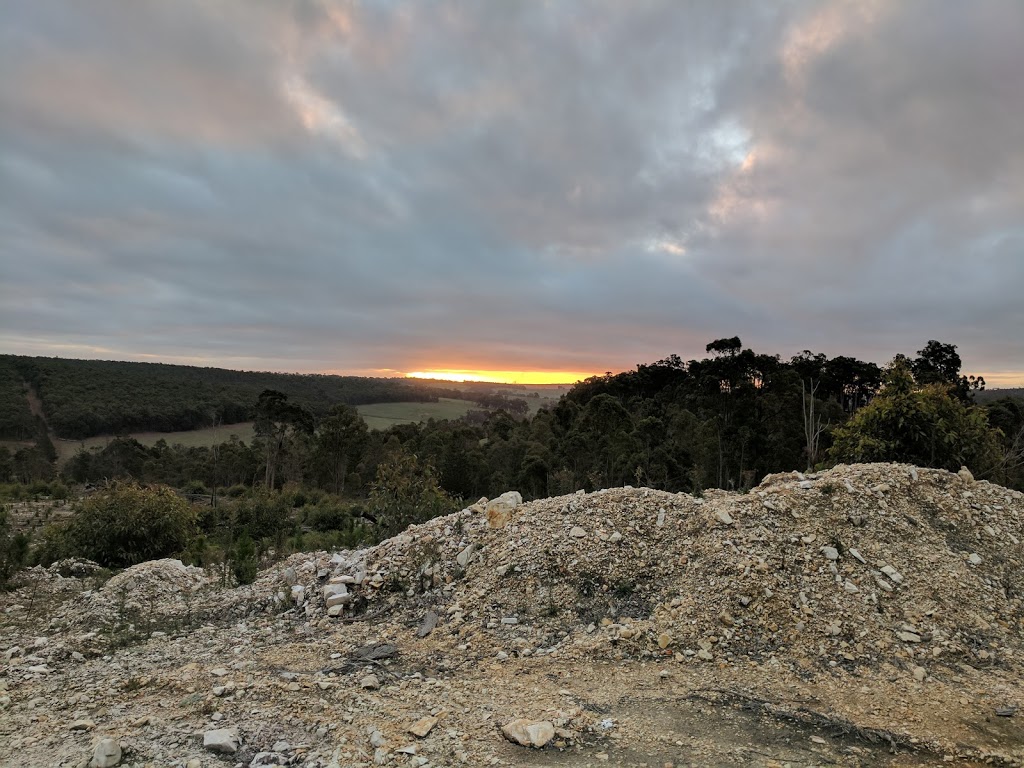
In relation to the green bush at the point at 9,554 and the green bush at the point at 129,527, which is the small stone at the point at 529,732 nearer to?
the green bush at the point at 9,554

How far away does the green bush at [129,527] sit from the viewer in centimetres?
1117

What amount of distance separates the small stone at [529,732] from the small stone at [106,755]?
9.07 feet

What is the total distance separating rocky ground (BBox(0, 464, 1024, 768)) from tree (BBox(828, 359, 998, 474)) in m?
3.24

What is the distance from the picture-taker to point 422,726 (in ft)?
13.9

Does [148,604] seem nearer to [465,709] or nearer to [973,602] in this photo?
[465,709]

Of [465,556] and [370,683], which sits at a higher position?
[465,556]

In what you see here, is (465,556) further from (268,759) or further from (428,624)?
(268,759)

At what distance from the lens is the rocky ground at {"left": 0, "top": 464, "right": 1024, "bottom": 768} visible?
4.10m

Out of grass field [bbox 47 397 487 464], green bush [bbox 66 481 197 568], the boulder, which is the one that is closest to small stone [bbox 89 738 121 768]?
the boulder

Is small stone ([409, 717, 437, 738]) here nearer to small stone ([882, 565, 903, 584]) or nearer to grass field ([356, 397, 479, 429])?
small stone ([882, 565, 903, 584])

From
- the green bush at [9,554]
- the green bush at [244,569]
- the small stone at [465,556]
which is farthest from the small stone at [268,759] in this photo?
the green bush at [9,554]

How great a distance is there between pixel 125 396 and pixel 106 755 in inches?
2675

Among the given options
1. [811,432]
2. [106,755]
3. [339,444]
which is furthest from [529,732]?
[339,444]

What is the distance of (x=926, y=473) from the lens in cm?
854
